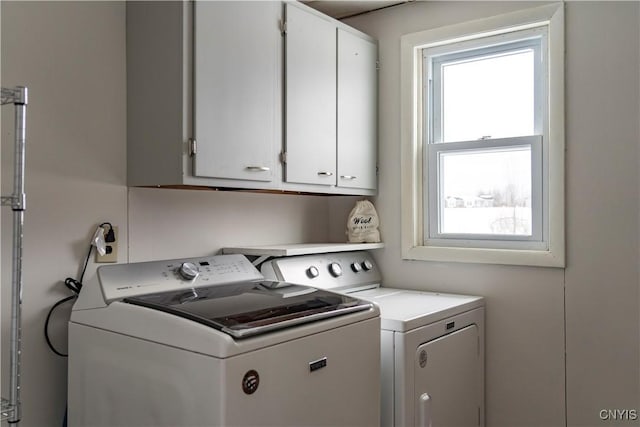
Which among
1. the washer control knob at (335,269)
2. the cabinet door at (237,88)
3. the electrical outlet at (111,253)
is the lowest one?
the washer control knob at (335,269)

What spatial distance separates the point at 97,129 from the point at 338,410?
133 centimetres

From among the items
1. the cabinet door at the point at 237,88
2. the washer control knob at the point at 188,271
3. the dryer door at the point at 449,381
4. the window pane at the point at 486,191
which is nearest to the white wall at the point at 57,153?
the washer control knob at the point at 188,271

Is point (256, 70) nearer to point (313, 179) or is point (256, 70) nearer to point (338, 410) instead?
point (313, 179)

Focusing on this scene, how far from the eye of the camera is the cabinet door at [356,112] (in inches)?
106

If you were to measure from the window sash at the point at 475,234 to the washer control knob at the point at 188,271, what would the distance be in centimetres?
131

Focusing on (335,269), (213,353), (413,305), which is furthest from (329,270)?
(213,353)

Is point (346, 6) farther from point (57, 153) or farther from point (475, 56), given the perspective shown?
point (57, 153)

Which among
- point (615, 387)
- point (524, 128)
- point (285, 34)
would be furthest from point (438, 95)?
point (615, 387)

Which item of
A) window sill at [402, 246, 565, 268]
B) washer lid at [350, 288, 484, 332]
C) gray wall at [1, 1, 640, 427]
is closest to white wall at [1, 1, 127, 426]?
gray wall at [1, 1, 640, 427]

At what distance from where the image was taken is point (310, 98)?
2.48 meters

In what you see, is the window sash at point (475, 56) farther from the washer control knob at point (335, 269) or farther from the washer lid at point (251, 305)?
the washer lid at point (251, 305)

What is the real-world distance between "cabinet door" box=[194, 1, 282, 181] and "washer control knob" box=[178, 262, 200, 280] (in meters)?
0.34

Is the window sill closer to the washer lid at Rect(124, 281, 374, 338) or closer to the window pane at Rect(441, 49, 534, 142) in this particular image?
the window pane at Rect(441, 49, 534, 142)

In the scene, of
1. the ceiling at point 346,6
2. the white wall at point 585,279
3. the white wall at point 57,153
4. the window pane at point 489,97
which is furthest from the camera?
the ceiling at point 346,6
